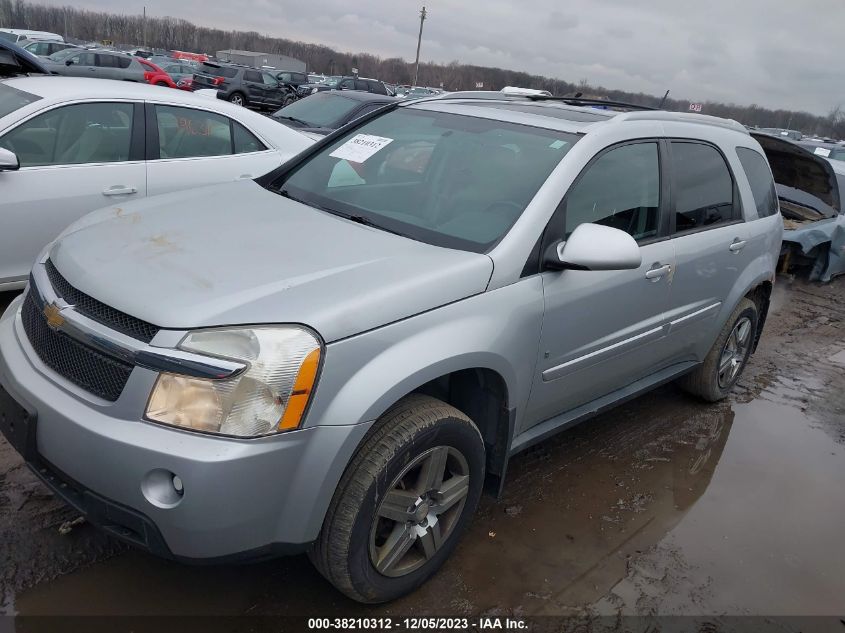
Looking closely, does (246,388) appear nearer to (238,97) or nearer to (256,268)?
(256,268)

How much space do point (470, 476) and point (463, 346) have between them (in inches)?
22.6

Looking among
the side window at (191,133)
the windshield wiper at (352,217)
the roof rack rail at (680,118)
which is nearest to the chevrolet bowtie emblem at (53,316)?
the windshield wiper at (352,217)

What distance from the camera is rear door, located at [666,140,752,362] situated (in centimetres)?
355

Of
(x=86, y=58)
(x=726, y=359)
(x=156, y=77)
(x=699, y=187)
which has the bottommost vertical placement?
(x=726, y=359)

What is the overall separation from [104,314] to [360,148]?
170 centimetres

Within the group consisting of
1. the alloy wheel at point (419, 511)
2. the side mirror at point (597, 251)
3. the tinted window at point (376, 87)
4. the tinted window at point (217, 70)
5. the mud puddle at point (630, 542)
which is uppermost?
the tinted window at point (376, 87)

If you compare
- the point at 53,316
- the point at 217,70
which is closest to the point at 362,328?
the point at 53,316

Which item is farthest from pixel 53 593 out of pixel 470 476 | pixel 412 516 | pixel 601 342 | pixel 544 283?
pixel 601 342

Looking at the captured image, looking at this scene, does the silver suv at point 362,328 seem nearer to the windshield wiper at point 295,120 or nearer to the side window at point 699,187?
the side window at point 699,187

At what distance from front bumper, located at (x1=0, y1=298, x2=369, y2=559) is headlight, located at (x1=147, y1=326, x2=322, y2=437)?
0.04m

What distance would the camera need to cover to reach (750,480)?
383 centimetres

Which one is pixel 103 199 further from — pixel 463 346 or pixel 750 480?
pixel 750 480

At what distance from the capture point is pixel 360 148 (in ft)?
11.3

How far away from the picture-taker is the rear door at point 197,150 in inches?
191
